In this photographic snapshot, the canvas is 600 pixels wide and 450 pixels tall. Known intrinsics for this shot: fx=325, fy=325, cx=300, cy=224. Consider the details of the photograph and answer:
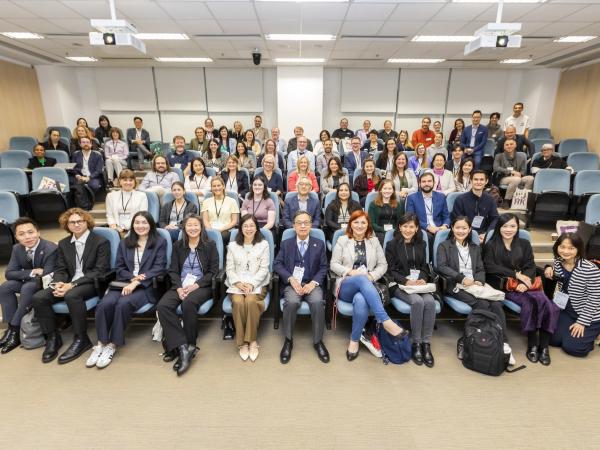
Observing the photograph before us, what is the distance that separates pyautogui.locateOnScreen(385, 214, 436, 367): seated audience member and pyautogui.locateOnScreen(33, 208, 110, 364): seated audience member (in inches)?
102

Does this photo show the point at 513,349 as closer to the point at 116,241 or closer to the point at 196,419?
the point at 196,419

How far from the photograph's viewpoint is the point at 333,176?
479 cm

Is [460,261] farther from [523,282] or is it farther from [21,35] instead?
[21,35]

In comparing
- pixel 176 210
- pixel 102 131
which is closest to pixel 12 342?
pixel 176 210

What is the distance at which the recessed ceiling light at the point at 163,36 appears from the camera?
5.57m

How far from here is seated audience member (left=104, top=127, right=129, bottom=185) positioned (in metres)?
6.55

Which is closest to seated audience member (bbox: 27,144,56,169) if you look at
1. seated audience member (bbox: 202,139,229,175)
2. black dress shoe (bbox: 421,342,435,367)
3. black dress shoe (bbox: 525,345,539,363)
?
seated audience member (bbox: 202,139,229,175)

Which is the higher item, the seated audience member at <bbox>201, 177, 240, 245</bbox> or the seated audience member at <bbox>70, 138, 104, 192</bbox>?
the seated audience member at <bbox>70, 138, 104, 192</bbox>

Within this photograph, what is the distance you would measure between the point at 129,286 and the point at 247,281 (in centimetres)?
96

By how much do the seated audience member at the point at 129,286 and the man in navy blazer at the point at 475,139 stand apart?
583cm

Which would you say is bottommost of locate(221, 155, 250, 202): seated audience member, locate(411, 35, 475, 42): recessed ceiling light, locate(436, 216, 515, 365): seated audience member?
locate(436, 216, 515, 365): seated audience member

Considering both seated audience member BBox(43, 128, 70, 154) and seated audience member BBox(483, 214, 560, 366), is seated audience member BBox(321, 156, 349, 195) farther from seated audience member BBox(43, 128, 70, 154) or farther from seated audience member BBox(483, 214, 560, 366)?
seated audience member BBox(43, 128, 70, 154)

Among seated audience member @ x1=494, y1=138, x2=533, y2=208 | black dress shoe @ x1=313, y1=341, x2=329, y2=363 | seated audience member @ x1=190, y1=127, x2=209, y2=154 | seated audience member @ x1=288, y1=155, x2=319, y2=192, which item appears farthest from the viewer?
seated audience member @ x1=190, y1=127, x2=209, y2=154

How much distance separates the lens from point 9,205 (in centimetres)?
396
